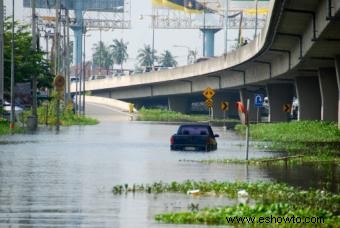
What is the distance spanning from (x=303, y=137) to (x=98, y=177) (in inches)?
1316

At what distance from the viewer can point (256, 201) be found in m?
24.6

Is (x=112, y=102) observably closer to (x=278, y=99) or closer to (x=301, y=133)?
(x=278, y=99)

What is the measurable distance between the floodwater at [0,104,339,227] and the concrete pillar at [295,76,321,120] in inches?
1187

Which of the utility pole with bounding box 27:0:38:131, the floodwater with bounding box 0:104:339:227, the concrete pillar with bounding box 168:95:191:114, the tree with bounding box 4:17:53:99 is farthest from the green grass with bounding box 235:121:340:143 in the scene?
the concrete pillar with bounding box 168:95:191:114

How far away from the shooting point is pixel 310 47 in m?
58.2

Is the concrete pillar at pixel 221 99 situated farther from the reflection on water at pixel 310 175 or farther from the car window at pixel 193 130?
the reflection on water at pixel 310 175

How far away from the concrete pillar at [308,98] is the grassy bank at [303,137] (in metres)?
7.23

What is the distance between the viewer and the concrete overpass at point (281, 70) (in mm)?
50750

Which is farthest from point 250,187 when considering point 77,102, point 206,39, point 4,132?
point 206,39

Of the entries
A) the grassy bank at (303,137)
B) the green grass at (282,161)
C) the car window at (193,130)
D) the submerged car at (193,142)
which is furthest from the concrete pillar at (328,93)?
the green grass at (282,161)

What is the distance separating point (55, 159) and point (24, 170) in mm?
6817

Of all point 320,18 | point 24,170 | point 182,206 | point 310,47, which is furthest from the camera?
point 310,47

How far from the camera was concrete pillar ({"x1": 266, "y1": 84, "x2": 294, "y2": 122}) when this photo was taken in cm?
10425

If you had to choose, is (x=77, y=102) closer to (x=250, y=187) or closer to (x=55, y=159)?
(x=55, y=159)
